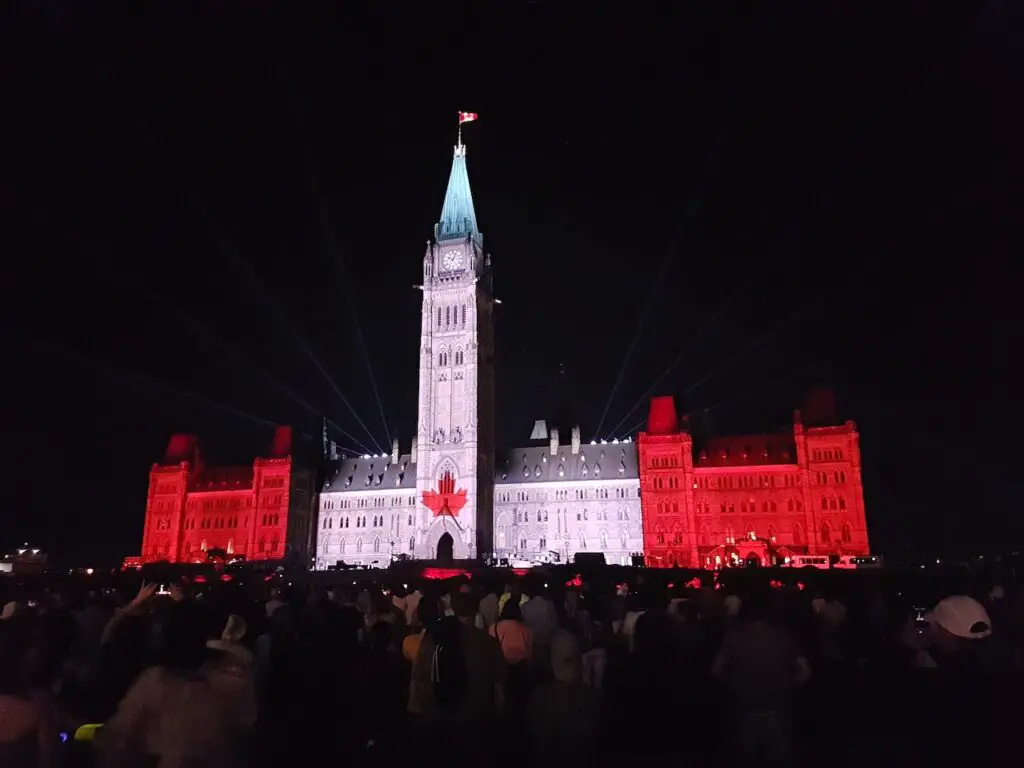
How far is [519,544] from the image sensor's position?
91.2m

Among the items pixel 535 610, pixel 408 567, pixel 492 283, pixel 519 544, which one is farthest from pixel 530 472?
pixel 535 610

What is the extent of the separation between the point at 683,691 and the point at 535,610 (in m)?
3.98

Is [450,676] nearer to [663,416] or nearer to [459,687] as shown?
[459,687]

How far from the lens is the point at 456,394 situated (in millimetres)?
88500

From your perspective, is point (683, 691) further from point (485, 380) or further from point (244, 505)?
point (244, 505)

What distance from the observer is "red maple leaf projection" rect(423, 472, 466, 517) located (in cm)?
8381

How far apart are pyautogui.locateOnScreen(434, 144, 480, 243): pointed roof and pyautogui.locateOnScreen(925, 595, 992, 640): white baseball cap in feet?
297

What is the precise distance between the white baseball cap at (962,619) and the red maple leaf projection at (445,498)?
260 feet

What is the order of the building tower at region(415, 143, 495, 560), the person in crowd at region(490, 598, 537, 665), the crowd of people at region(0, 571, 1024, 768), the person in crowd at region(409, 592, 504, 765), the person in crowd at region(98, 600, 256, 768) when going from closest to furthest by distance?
the person in crowd at region(98, 600, 256, 768) → the crowd of people at region(0, 571, 1024, 768) → the person in crowd at region(409, 592, 504, 765) → the person in crowd at region(490, 598, 537, 665) → the building tower at region(415, 143, 495, 560)

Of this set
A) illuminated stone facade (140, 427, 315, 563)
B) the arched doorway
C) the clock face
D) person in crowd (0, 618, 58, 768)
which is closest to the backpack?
person in crowd (0, 618, 58, 768)

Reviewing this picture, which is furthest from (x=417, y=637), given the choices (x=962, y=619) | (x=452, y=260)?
(x=452, y=260)

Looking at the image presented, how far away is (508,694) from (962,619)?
4.46m

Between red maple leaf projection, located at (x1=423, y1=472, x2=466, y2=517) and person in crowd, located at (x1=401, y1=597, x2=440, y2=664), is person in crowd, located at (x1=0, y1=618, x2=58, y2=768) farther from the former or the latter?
red maple leaf projection, located at (x1=423, y1=472, x2=466, y2=517)

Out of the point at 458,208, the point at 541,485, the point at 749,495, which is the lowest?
the point at 749,495
